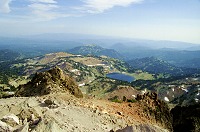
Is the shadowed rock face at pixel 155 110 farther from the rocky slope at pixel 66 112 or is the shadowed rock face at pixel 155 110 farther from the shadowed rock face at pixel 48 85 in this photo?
the shadowed rock face at pixel 48 85

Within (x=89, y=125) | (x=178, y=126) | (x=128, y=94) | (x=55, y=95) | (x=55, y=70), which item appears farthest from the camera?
(x=128, y=94)

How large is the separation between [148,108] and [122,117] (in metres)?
6.92

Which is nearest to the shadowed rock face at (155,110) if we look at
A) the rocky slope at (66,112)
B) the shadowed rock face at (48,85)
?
the rocky slope at (66,112)

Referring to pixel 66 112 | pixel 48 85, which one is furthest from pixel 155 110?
pixel 48 85

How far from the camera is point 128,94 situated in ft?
576

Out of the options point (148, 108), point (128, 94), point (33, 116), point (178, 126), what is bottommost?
point (128, 94)

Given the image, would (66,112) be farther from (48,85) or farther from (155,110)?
(155,110)

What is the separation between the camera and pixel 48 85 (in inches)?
1313

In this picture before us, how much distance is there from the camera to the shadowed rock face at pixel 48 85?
108 ft

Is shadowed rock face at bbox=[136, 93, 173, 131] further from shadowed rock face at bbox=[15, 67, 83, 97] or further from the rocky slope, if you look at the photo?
shadowed rock face at bbox=[15, 67, 83, 97]

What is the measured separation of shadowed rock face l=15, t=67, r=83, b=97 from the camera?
3297 cm

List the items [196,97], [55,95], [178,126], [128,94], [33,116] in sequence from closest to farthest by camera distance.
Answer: [33,116]
[55,95]
[178,126]
[196,97]
[128,94]

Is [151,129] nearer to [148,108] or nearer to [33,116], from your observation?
[33,116]

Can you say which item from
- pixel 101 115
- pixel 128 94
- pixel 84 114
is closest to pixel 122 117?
pixel 101 115
